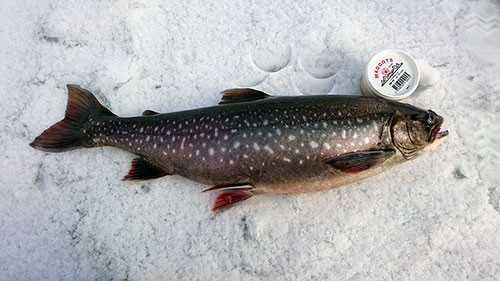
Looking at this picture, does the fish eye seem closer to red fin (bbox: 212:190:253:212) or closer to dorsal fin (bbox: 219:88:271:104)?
dorsal fin (bbox: 219:88:271:104)

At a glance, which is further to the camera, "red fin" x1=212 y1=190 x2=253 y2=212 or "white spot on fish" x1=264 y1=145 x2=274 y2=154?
"red fin" x1=212 y1=190 x2=253 y2=212

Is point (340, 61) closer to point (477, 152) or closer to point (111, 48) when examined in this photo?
point (477, 152)

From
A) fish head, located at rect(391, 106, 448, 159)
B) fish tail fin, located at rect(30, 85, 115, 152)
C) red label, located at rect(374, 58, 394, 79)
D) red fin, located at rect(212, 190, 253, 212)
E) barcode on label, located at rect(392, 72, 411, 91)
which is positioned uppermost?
red label, located at rect(374, 58, 394, 79)

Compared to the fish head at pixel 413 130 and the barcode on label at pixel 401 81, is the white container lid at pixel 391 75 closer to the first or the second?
the barcode on label at pixel 401 81

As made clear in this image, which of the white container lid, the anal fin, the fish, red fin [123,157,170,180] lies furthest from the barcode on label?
red fin [123,157,170,180]

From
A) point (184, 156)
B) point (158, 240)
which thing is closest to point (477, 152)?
point (184, 156)
